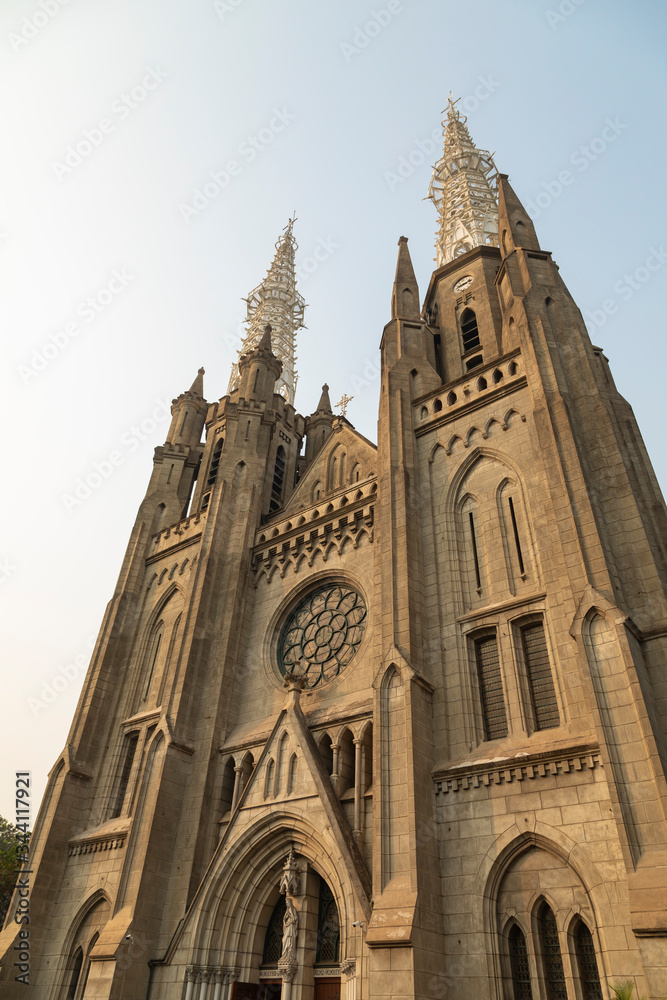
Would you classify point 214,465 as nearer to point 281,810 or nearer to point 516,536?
point 516,536

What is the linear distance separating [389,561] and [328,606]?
13.2 ft

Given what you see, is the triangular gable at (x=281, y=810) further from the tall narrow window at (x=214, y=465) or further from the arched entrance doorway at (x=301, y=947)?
the tall narrow window at (x=214, y=465)

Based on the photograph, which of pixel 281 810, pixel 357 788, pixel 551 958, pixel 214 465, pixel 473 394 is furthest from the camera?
→ pixel 214 465

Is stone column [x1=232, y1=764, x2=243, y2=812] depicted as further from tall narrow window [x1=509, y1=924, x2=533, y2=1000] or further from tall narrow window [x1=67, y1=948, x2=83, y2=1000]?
tall narrow window [x1=509, y1=924, x2=533, y2=1000]

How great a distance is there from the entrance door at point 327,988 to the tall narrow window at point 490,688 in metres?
5.85

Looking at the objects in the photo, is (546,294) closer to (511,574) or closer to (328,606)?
(511,574)

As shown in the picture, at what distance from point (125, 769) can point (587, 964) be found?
15.0 m

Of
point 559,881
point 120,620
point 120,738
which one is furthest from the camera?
point 120,620

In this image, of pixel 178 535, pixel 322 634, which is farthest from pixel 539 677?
pixel 178 535

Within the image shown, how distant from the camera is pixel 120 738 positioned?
21.9 meters

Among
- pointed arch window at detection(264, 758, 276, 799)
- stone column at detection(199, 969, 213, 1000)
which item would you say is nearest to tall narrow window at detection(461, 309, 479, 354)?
pointed arch window at detection(264, 758, 276, 799)

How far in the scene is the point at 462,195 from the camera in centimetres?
3706

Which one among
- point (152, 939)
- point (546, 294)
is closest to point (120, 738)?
point (152, 939)

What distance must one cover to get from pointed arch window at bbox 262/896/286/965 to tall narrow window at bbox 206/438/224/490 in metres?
16.2
